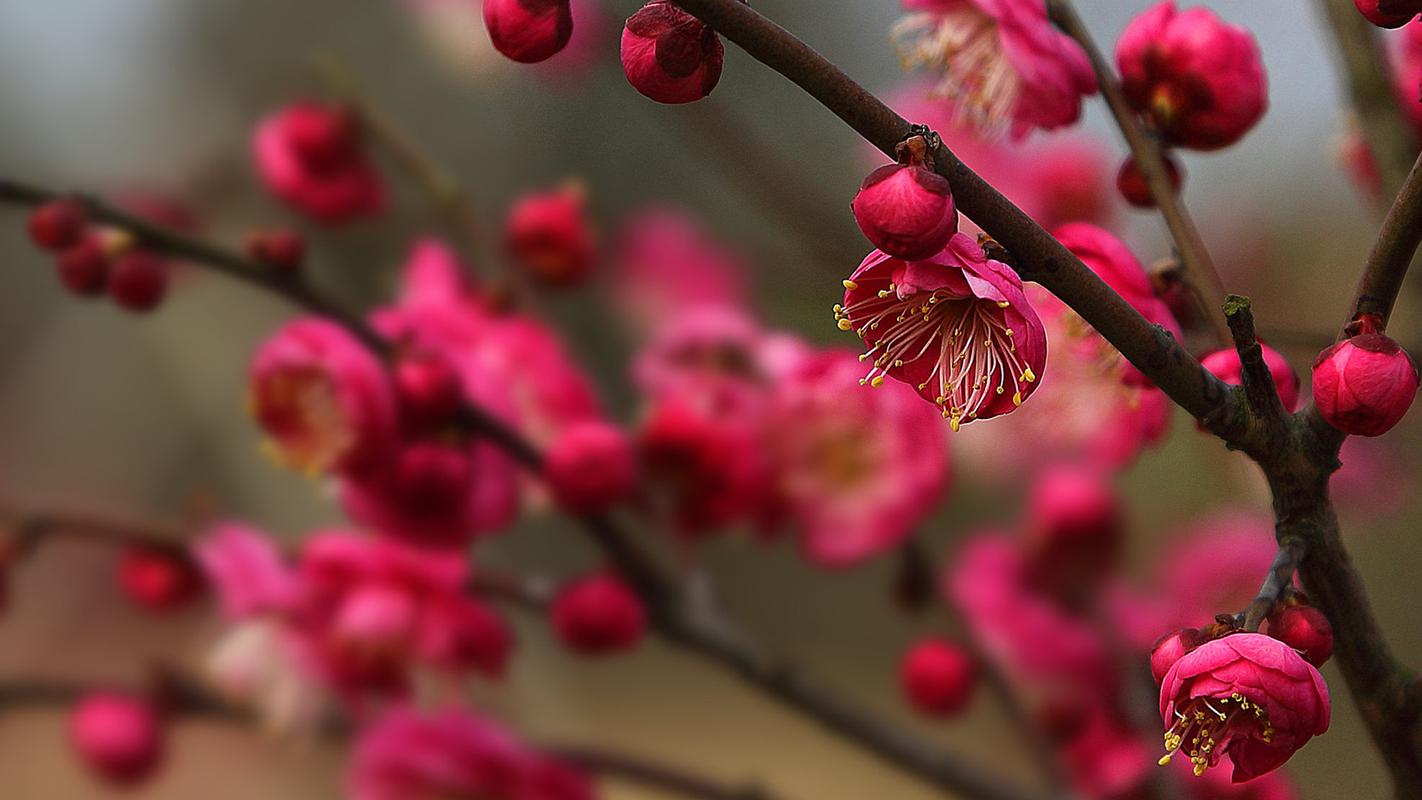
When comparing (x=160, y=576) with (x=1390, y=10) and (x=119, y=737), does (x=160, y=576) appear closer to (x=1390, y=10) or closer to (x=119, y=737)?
(x=119, y=737)

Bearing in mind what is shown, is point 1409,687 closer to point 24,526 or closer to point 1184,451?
point 24,526

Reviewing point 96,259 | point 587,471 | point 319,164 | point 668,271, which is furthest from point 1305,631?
point 668,271

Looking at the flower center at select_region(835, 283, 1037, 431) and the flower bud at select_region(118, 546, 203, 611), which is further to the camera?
the flower bud at select_region(118, 546, 203, 611)

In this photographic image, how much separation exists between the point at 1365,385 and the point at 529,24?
0.59 ft

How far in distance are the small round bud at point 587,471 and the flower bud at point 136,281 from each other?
0.53ft

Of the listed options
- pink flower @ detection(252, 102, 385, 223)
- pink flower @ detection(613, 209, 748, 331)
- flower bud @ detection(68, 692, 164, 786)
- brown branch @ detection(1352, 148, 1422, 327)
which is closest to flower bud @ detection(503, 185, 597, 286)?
pink flower @ detection(252, 102, 385, 223)

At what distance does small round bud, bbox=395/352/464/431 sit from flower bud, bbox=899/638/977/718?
0.28 m

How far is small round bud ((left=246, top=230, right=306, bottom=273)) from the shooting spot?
455 millimetres

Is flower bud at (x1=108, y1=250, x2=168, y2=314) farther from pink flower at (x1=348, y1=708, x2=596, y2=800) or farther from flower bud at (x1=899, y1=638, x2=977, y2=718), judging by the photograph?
flower bud at (x1=899, y1=638, x2=977, y2=718)

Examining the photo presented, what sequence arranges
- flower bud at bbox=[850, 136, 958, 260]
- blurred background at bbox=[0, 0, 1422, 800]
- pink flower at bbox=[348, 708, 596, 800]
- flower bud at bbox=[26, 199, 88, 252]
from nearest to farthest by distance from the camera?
flower bud at bbox=[850, 136, 958, 260] → flower bud at bbox=[26, 199, 88, 252] → pink flower at bbox=[348, 708, 596, 800] → blurred background at bbox=[0, 0, 1422, 800]

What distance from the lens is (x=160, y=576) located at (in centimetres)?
62

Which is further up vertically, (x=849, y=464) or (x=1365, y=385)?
(x=849, y=464)

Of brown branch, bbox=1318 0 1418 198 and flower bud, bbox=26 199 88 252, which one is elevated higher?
brown branch, bbox=1318 0 1418 198

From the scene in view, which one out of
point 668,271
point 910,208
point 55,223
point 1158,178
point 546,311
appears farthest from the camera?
point 668,271
